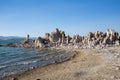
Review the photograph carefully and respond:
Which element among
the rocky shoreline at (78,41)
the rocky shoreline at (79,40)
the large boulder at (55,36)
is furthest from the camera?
the large boulder at (55,36)

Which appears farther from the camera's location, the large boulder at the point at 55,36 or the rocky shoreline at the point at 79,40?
the large boulder at the point at 55,36

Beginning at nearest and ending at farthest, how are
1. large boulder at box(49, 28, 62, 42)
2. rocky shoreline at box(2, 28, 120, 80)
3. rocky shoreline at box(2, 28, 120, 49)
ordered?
rocky shoreline at box(2, 28, 120, 80) → rocky shoreline at box(2, 28, 120, 49) → large boulder at box(49, 28, 62, 42)

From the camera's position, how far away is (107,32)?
93438mm

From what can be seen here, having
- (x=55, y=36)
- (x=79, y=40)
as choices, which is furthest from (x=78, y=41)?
(x=55, y=36)

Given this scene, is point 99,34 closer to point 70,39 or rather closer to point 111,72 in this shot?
point 70,39

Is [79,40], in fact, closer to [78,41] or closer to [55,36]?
[78,41]

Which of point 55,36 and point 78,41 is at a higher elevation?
point 55,36

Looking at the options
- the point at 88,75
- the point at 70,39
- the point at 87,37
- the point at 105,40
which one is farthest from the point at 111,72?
the point at 70,39

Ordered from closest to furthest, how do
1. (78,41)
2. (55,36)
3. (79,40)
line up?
(78,41) → (79,40) → (55,36)

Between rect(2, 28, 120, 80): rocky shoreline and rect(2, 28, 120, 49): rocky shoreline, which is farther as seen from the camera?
rect(2, 28, 120, 49): rocky shoreline

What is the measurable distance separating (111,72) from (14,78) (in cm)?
1041

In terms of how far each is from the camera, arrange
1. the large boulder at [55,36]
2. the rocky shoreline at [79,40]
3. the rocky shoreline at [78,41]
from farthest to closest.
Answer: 1. the large boulder at [55,36]
2. the rocky shoreline at [79,40]
3. the rocky shoreline at [78,41]

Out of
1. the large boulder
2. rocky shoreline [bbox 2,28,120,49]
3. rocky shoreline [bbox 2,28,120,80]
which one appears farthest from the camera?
the large boulder

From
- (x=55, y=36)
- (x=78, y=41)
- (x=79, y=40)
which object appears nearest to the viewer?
(x=78, y=41)
